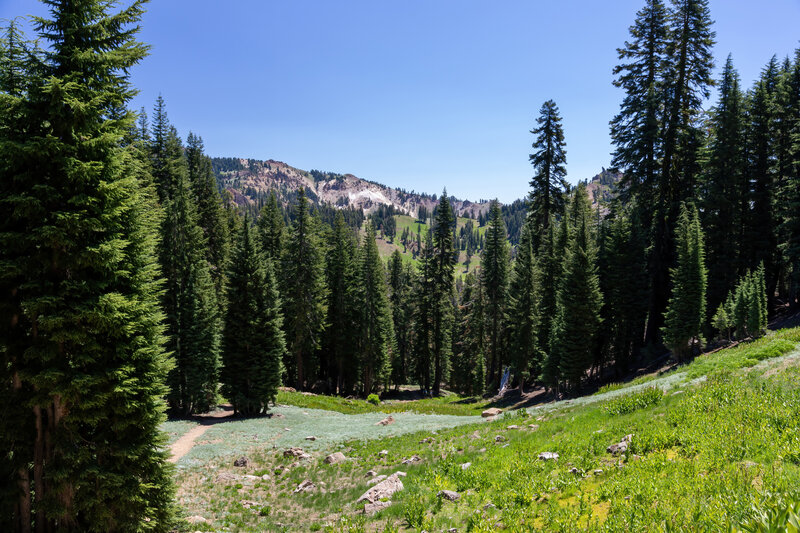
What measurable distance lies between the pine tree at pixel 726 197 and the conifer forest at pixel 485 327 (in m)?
0.18

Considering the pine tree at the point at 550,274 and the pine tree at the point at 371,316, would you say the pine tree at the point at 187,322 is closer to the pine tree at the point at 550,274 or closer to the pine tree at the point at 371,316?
the pine tree at the point at 371,316

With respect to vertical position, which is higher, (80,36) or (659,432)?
(80,36)

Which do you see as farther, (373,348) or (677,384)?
(373,348)

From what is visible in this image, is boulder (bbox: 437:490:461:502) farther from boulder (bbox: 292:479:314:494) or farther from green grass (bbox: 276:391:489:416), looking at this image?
green grass (bbox: 276:391:489:416)

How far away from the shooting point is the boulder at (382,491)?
11994 millimetres

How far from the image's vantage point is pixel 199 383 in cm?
2875

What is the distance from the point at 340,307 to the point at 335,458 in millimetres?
30996

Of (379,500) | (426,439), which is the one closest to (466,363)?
(426,439)

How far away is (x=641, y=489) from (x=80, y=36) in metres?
16.9

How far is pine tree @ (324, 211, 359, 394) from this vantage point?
48838mm

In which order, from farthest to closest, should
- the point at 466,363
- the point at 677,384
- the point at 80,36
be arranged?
the point at 466,363
the point at 677,384
the point at 80,36

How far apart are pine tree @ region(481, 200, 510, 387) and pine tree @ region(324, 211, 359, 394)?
55.5ft

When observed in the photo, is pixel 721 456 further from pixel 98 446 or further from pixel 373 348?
pixel 373 348

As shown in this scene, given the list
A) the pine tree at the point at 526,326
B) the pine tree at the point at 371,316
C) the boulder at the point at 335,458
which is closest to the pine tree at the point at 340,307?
the pine tree at the point at 371,316
